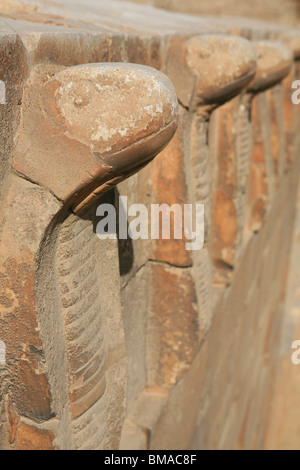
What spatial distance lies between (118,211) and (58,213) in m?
0.45

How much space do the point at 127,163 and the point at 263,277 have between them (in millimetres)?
→ 3981

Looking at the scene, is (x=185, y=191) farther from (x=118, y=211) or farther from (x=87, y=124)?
(x=87, y=124)

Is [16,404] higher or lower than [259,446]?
higher

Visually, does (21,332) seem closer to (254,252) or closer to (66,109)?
(66,109)

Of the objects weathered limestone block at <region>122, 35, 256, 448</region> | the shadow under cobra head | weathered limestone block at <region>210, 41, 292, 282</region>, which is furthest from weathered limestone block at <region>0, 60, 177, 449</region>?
weathered limestone block at <region>210, 41, 292, 282</region>

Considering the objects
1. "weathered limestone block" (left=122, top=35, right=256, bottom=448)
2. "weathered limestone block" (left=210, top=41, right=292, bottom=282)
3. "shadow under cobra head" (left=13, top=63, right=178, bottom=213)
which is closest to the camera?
"shadow under cobra head" (left=13, top=63, right=178, bottom=213)

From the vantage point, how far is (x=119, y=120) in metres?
1.19

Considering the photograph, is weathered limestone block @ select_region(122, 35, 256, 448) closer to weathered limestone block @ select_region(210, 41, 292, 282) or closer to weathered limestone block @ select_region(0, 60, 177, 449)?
weathered limestone block @ select_region(210, 41, 292, 282)

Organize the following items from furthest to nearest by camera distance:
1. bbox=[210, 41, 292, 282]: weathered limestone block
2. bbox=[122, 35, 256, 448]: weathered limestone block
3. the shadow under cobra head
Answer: bbox=[210, 41, 292, 282]: weathered limestone block → bbox=[122, 35, 256, 448]: weathered limestone block → the shadow under cobra head

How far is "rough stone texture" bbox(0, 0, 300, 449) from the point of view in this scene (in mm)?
1209

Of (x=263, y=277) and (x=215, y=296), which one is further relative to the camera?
(x=263, y=277)

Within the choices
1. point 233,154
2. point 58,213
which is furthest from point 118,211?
point 233,154

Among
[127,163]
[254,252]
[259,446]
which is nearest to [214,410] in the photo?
[254,252]

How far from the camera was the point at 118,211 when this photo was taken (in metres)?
1.69
